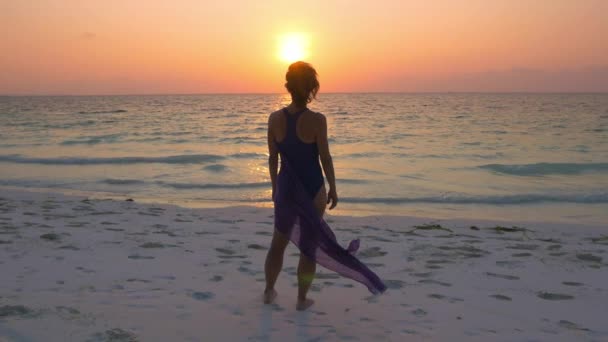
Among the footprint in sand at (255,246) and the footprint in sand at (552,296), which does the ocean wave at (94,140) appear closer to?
the footprint in sand at (255,246)

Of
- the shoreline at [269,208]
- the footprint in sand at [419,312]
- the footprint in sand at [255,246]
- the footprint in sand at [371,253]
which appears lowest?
the shoreline at [269,208]

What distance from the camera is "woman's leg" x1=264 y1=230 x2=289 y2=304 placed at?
4.12 metres

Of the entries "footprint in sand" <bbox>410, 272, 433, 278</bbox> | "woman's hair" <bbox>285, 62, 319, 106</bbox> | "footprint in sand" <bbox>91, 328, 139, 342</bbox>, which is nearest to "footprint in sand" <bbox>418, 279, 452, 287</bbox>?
"footprint in sand" <bbox>410, 272, 433, 278</bbox>

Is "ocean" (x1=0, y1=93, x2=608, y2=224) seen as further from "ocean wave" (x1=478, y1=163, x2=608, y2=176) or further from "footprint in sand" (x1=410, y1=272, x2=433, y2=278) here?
"footprint in sand" (x1=410, y1=272, x2=433, y2=278)

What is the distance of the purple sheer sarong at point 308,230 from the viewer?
3.89 meters

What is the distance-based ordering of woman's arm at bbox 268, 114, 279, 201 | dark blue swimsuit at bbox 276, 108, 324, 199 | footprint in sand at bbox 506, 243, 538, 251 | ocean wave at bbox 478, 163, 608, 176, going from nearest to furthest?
dark blue swimsuit at bbox 276, 108, 324, 199 → woman's arm at bbox 268, 114, 279, 201 → footprint in sand at bbox 506, 243, 538, 251 → ocean wave at bbox 478, 163, 608, 176

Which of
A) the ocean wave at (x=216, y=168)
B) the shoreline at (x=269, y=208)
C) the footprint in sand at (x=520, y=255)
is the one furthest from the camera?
the ocean wave at (x=216, y=168)

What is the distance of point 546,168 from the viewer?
656 inches

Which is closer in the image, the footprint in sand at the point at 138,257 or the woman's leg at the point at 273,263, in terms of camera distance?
the woman's leg at the point at 273,263

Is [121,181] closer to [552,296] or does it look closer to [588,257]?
[588,257]

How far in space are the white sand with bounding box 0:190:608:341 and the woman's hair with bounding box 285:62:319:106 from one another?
5.33 ft

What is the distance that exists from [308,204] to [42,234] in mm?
3807

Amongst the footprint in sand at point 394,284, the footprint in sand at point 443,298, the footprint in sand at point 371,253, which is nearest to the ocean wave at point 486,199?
the footprint in sand at point 371,253

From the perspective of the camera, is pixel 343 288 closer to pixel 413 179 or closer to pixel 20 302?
pixel 20 302
